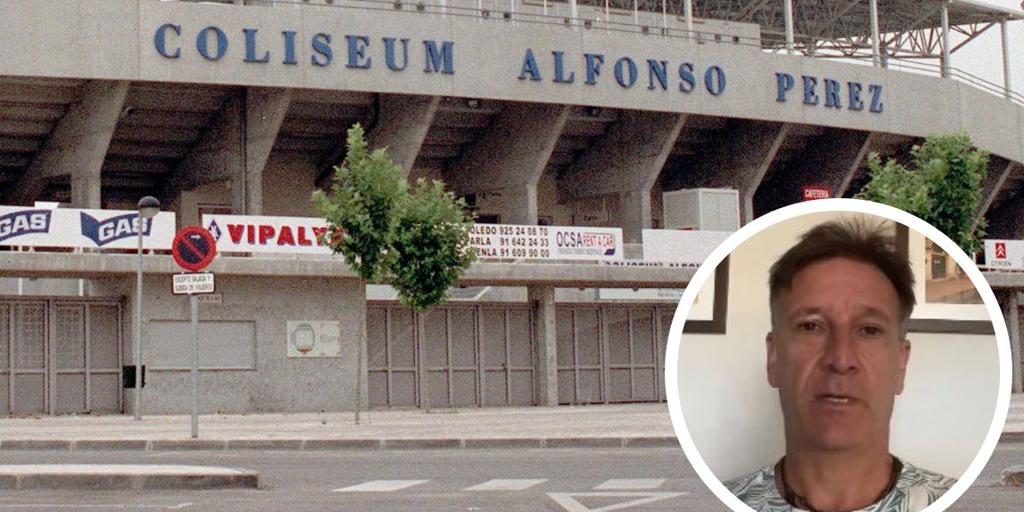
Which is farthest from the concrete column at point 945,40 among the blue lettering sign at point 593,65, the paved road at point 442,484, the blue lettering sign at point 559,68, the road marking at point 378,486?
the road marking at point 378,486

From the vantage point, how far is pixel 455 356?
1709 inches

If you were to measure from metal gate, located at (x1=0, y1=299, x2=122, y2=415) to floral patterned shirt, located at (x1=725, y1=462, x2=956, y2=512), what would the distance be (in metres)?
36.8

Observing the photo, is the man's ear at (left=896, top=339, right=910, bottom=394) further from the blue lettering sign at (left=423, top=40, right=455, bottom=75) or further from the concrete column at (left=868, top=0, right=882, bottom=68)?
the concrete column at (left=868, top=0, right=882, bottom=68)

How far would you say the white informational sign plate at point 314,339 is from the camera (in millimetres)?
39844

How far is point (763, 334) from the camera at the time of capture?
1952mm

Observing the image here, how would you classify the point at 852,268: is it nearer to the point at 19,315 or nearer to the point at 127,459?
the point at 127,459

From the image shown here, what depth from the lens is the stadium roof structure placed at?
58438 millimetres

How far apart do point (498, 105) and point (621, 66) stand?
3.58 m

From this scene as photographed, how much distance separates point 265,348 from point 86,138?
7.75m

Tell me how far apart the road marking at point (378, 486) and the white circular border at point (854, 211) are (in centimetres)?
1387

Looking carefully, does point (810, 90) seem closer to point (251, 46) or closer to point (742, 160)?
point (742, 160)

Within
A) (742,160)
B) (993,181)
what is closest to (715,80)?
(742,160)

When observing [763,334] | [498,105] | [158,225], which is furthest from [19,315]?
[763,334]

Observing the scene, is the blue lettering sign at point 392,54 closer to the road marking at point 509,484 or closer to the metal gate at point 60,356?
the metal gate at point 60,356
